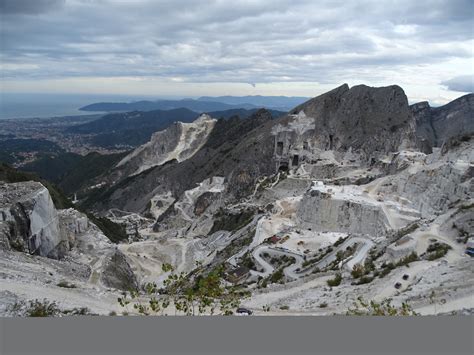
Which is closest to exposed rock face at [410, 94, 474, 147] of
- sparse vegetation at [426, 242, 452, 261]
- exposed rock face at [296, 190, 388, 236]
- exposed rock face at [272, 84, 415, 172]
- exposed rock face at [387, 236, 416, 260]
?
exposed rock face at [272, 84, 415, 172]

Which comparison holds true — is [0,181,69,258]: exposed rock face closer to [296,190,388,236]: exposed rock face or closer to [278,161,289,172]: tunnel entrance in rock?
[296,190,388,236]: exposed rock face

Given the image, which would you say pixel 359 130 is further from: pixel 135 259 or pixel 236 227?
pixel 135 259

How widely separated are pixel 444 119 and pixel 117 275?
493 ft

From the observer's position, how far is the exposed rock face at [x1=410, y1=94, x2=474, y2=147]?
144125mm

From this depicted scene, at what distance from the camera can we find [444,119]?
153 metres

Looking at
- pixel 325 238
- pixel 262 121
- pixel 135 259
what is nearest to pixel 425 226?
pixel 325 238

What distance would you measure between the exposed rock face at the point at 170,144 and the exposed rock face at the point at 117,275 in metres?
102

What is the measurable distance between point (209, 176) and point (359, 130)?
3217 centimetres

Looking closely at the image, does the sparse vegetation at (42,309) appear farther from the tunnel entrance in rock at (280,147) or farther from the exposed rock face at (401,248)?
the tunnel entrance in rock at (280,147)

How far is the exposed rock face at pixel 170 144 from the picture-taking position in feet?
438

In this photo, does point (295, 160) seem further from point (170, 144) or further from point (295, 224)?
point (170, 144)

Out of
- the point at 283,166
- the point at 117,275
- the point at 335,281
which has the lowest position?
the point at 117,275

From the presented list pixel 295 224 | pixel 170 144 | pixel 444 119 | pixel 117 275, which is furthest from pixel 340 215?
pixel 444 119

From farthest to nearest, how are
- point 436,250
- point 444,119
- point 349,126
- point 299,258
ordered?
point 444,119 → point 349,126 → point 299,258 → point 436,250
